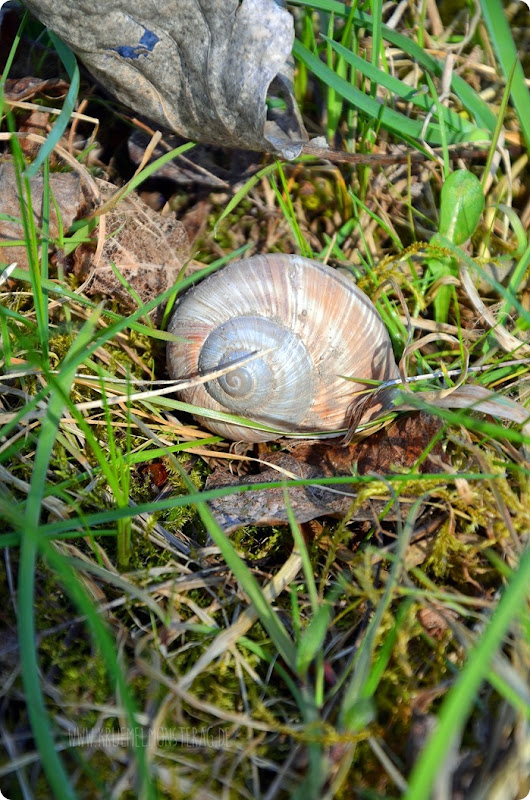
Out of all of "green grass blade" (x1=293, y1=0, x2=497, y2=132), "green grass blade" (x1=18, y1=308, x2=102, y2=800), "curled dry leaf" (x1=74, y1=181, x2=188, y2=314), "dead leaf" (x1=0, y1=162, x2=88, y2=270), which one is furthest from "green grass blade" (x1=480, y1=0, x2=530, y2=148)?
"green grass blade" (x1=18, y1=308, x2=102, y2=800)

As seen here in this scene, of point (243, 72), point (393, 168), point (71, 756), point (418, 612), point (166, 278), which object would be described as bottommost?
point (71, 756)

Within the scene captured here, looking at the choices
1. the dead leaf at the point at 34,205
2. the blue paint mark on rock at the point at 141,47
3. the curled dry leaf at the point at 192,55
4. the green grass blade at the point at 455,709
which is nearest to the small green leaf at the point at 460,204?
the curled dry leaf at the point at 192,55

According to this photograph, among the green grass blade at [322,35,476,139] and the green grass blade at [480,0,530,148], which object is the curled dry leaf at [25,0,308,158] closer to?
the green grass blade at [322,35,476,139]

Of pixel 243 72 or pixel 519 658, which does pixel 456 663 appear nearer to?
pixel 519 658

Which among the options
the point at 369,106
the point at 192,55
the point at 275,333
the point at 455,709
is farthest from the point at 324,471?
the point at 192,55

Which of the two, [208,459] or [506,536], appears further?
[208,459]

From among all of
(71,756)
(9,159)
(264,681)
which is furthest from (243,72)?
(71,756)

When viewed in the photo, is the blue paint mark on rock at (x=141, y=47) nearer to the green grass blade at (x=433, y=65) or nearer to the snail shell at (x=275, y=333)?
the green grass blade at (x=433, y=65)
